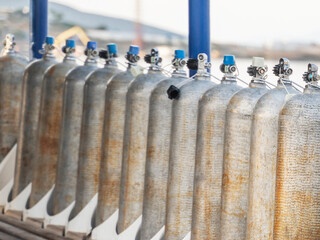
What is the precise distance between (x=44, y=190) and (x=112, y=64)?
1.87 ft

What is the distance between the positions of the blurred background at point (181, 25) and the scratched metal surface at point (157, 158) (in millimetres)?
320

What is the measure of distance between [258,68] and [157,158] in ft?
1.40

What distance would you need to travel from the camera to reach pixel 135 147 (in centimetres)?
188

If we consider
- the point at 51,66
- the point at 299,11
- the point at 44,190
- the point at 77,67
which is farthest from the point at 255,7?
the point at 44,190

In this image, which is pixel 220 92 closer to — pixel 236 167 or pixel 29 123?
pixel 236 167

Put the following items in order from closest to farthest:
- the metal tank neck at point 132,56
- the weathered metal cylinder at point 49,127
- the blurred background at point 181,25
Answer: the blurred background at point 181,25 < the metal tank neck at point 132,56 < the weathered metal cylinder at point 49,127

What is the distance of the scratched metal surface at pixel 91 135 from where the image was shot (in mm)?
2045

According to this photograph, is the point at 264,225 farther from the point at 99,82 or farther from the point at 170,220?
the point at 99,82

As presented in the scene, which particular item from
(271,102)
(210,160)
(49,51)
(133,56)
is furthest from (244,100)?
(49,51)

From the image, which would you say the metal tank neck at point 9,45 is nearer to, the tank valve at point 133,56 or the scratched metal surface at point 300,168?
the tank valve at point 133,56

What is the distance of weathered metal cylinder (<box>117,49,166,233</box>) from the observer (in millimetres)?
1855

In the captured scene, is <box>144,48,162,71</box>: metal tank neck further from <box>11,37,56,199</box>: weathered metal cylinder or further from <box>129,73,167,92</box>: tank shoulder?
<box>11,37,56,199</box>: weathered metal cylinder

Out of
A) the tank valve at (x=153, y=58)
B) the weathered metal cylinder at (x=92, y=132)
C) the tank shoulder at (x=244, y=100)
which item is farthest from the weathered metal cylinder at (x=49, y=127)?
the tank shoulder at (x=244, y=100)

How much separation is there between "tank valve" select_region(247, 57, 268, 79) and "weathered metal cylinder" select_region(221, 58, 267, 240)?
0.17 ft
